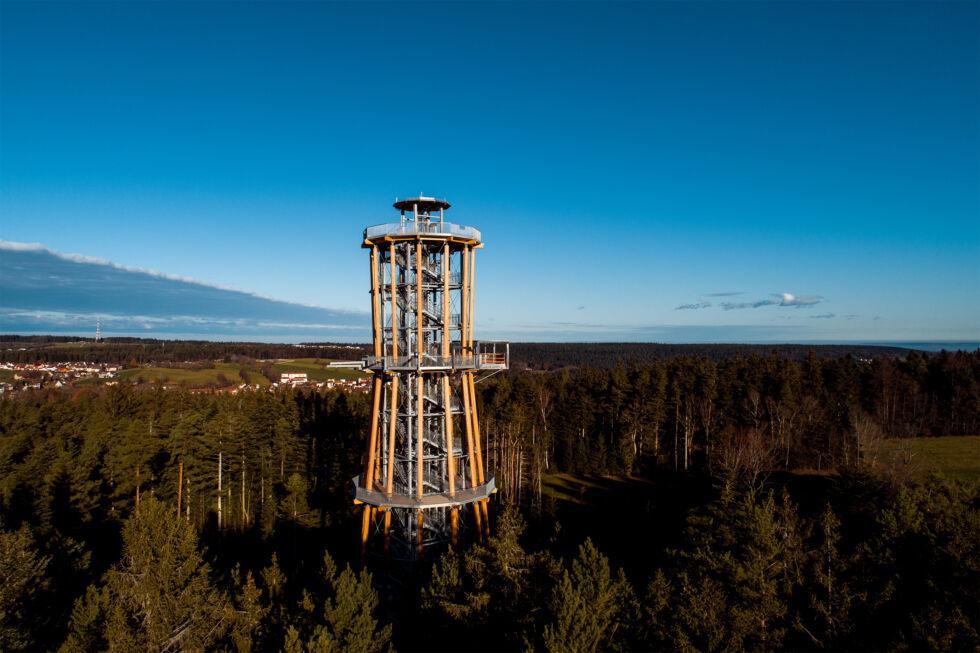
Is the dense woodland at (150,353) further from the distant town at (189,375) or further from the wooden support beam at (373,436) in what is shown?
the wooden support beam at (373,436)

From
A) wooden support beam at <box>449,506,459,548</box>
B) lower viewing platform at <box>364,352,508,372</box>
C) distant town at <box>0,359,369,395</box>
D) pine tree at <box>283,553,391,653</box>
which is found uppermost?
lower viewing platform at <box>364,352,508,372</box>

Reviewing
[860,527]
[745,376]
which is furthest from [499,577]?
[745,376]

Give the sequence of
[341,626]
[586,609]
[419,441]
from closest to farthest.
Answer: [586,609]
[341,626]
[419,441]

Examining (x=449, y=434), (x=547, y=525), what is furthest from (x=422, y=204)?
(x=547, y=525)

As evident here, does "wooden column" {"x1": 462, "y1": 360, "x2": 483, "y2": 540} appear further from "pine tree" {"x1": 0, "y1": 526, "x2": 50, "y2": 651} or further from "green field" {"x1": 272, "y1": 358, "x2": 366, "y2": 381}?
"green field" {"x1": 272, "y1": 358, "x2": 366, "y2": 381}

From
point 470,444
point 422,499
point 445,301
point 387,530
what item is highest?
point 445,301

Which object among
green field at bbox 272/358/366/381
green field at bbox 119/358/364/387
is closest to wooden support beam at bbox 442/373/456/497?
green field at bbox 119/358/364/387

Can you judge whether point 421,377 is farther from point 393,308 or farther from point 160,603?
point 160,603
